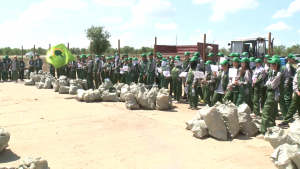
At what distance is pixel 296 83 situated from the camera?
24.4ft

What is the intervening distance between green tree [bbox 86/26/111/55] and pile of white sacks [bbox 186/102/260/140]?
74.7 feet

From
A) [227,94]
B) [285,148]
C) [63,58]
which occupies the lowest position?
[285,148]

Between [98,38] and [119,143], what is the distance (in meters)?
23.7

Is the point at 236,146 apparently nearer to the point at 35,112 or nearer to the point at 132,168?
the point at 132,168

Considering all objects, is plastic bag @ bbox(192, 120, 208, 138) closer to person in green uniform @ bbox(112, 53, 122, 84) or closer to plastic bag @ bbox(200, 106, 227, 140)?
plastic bag @ bbox(200, 106, 227, 140)

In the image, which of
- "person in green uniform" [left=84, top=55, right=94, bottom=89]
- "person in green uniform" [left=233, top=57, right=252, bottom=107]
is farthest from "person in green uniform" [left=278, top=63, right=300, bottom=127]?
"person in green uniform" [left=84, top=55, right=94, bottom=89]

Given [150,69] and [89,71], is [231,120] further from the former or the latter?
[89,71]

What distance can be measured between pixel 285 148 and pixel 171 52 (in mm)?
15627

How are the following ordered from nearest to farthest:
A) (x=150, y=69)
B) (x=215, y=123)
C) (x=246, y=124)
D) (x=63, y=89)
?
(x=215, y=123), (x=246, y=124), (x=150, y=69), (x=63, y=89)

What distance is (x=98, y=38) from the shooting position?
28734 mm

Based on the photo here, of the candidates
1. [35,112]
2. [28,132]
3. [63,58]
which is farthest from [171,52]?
[28,132]

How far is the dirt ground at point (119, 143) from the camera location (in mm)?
5246

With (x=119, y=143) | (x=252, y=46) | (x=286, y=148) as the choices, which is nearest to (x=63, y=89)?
(x=119, y=143)

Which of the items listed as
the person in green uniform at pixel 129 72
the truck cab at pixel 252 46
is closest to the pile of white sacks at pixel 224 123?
the person in green uniform at pixel 129 72
